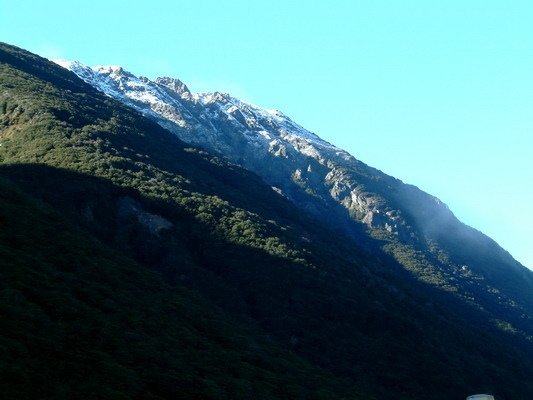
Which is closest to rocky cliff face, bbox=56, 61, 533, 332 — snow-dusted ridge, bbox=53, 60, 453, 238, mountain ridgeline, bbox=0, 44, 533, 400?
snow-dusted ridge, bbox=53, 60, 453, 238

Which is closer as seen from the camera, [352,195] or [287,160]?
[352,195]

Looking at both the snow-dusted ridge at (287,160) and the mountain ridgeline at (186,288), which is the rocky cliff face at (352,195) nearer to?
the snow-dusted ridge at (287,160)

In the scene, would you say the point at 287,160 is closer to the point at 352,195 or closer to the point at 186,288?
the point at 352,195

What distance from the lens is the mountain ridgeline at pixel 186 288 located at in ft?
99.2

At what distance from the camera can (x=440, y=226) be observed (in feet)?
514

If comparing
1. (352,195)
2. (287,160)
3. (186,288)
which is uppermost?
(287,160)

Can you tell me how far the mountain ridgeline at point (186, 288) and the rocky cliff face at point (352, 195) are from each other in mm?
1700

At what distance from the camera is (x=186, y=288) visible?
171 feet

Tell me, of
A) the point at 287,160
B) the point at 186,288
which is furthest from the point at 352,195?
the point at 186,288

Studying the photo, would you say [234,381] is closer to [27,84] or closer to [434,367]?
[434,367]

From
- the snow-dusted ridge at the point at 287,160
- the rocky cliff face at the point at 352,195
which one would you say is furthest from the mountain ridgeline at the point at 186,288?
the snow-dusted ridge at the point at 287,160

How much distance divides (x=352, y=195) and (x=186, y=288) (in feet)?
347

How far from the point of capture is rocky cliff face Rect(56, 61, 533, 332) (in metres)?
125

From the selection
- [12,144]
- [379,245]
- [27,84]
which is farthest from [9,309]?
[379,245]
